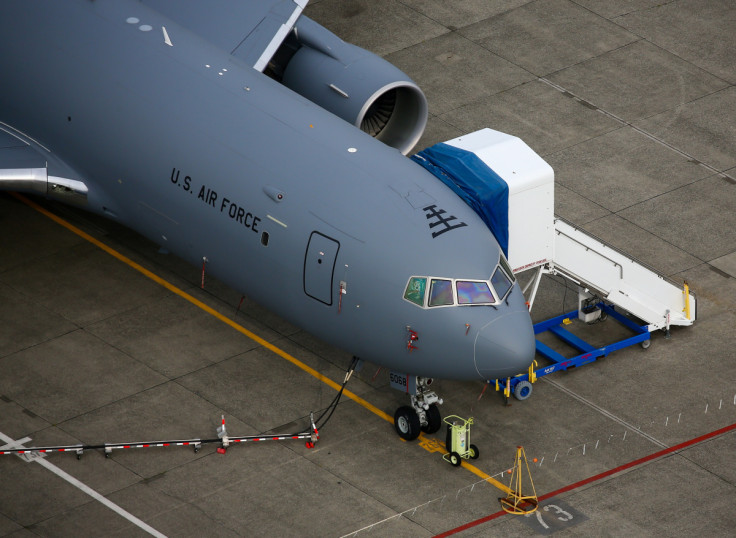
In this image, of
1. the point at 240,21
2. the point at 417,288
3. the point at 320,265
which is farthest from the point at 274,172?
the point at 240,21

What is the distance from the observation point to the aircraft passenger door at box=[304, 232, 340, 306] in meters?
24.9

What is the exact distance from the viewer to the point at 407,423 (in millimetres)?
A: 26109

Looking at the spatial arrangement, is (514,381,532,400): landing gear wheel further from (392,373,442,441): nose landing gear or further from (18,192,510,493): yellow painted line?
(18,192,510,493): yellow painted line

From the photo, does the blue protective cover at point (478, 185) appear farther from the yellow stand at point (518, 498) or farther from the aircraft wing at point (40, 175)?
the aircraft wing at point (40, 175)

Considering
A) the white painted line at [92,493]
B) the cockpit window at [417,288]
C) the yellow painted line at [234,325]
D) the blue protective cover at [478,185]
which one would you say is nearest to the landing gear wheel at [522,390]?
the yellow painted line at [234,325]

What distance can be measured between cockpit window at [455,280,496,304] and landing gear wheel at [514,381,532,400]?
326 cm

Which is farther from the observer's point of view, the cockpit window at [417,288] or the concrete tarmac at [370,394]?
the concrete tarmac at [370,394]

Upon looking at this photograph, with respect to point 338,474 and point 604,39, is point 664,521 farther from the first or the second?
point 604,39

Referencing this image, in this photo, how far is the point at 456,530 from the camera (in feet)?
79.0

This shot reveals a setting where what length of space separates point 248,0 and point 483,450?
1256 centimetres

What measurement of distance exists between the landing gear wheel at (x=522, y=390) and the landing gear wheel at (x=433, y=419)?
1803 mm

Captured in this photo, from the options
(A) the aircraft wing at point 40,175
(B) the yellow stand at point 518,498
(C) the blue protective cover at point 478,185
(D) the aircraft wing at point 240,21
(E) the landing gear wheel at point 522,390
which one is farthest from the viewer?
(D) the aircraft wing at point 240,21

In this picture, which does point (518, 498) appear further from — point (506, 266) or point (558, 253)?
point (558, 253)

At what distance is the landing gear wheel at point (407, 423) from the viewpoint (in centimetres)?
2605
